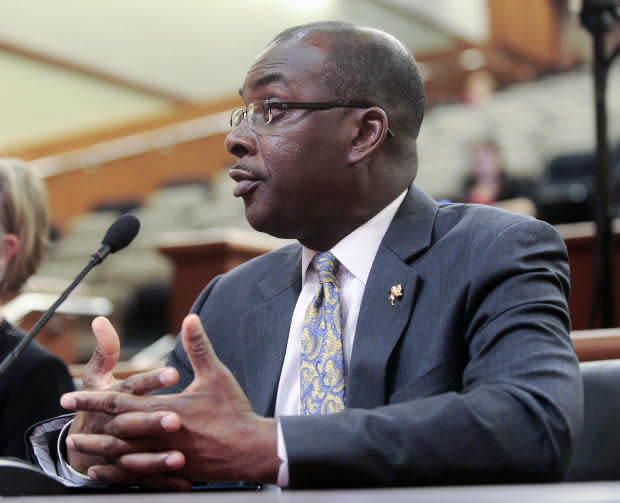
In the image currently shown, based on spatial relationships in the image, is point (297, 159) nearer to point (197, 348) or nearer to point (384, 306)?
point (384, 306)

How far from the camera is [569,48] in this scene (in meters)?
9.40

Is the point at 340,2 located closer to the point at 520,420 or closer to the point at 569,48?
the point at 569,48

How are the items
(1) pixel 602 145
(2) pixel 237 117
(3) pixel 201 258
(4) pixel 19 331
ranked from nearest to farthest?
1. (2) pixel 237 117
2. (4) pixel 19 331
3. (1) pixel 602 145
4. (3) pixel 201 258

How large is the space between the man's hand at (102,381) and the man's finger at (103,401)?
1.1 inches

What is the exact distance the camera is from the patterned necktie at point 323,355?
117cm

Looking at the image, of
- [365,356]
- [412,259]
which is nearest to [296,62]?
[412,259]

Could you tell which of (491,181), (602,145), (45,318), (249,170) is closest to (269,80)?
(249,170)

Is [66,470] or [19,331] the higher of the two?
[19,331]

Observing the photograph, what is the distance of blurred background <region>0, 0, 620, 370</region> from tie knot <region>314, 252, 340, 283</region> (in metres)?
3.05

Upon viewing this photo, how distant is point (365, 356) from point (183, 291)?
203 centimetres

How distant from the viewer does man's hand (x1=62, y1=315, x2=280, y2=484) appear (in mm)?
925

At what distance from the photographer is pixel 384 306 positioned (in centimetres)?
118

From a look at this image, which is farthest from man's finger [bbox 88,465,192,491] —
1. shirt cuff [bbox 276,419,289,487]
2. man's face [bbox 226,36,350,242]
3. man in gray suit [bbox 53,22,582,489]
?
man's face [bbox 226,36,350,242]

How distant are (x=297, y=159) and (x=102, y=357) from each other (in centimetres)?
43
